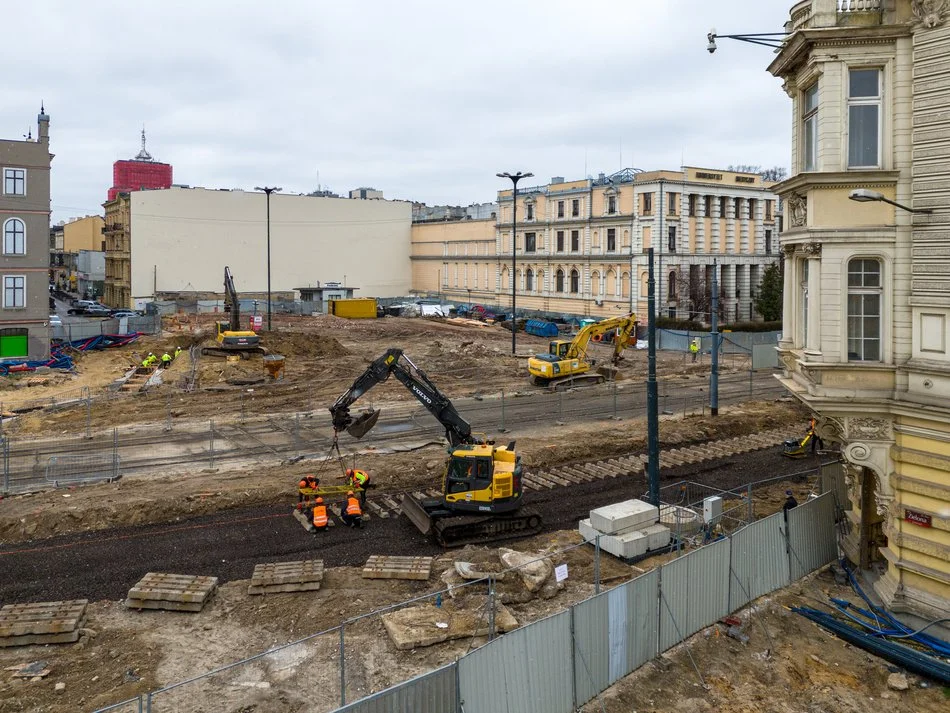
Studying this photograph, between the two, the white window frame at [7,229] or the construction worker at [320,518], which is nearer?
the construction worker at [320,518]

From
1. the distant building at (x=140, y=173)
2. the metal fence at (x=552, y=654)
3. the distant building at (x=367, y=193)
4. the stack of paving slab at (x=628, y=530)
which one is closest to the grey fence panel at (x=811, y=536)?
the metal fence at (x=552, y=654)

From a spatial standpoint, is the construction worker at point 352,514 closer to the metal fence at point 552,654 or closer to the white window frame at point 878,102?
the metal fence at point 552,654

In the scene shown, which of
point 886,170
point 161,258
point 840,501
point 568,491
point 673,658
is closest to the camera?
point 673,658

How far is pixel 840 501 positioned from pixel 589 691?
457 inches

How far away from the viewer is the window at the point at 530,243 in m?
81.8

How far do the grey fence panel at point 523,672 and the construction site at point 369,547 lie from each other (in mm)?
121

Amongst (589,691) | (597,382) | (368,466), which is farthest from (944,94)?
(597,382)

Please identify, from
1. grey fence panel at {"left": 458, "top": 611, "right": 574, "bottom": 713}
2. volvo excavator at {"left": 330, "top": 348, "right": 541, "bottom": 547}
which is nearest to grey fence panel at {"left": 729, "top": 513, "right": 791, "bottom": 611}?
grey fence panel at {"left": 458, "top": 611, "right": 574, "bottom": 713}

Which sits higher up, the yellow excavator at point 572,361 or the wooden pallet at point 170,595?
the yellow excavator at point 572,361

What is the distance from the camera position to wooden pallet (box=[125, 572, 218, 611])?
16484 mm

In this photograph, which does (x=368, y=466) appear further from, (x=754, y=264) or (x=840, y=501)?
(x=754, y=264)

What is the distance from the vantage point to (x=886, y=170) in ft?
51.1

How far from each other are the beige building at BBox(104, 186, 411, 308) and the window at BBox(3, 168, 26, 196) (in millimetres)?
36168

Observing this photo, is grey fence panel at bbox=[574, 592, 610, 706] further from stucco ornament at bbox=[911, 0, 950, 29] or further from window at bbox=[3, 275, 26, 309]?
window at bbox=[3, 275, 26, 309]
